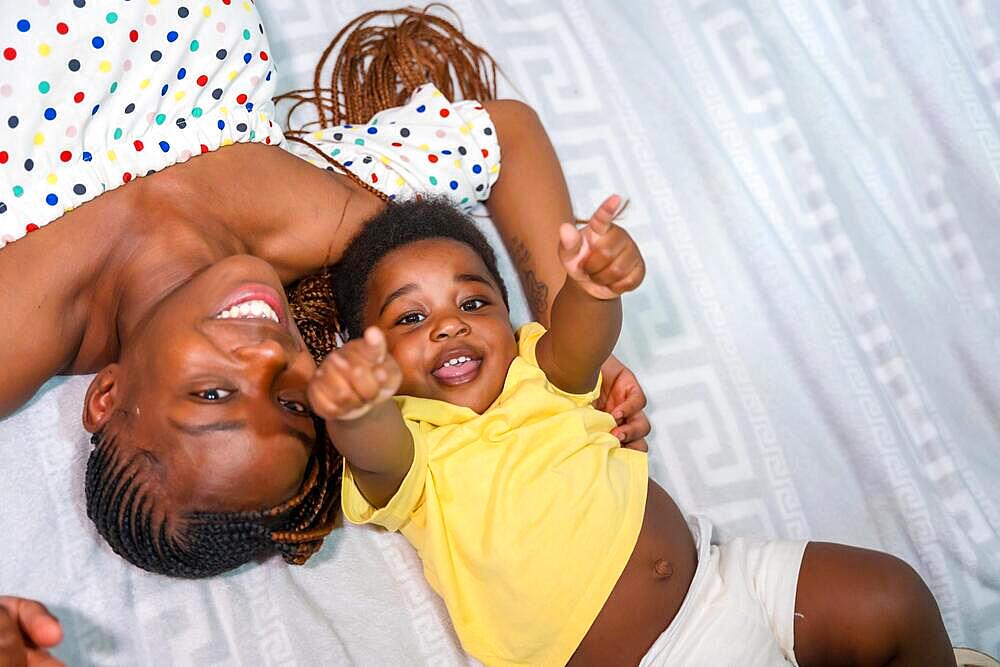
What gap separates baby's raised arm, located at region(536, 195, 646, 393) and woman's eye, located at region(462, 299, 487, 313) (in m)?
0.08

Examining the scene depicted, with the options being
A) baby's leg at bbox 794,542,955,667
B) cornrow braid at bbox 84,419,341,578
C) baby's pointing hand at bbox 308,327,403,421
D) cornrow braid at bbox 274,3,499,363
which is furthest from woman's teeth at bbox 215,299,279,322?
baby's leg at bbox 794,542,955,667

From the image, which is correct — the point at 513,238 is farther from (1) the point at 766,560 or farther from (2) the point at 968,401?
(2) the point at 968,401

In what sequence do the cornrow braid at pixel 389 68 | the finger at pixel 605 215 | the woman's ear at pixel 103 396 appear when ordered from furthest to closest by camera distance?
the cornrow braid at pixel 389 68
the woman's ear at pixel 103 396
the finger at pixel 605 215

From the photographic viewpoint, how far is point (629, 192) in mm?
1558

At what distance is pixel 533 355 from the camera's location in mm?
1253

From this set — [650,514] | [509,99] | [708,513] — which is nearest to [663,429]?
[708,513]

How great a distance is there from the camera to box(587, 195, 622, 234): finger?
39.4 inches

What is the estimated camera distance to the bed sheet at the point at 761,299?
4.08 feet

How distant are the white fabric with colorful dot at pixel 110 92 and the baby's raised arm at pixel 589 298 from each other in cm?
45

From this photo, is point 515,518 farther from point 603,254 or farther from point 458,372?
point 603,254

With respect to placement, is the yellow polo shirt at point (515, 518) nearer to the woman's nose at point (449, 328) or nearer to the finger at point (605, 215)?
the woman's nose at point (449, 328)

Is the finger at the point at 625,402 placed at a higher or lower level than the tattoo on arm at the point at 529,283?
lower

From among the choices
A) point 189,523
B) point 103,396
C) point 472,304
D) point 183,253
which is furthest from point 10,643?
point 472,304

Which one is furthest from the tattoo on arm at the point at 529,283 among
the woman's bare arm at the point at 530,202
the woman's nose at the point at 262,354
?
the woman's nose at the point at 262,354
